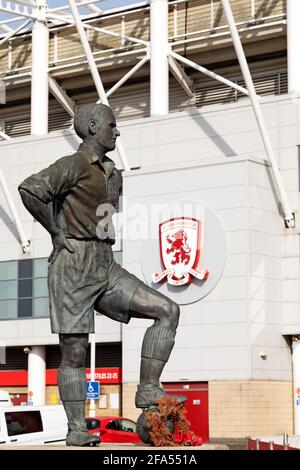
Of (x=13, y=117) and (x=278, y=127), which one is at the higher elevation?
(x=13, y=117)

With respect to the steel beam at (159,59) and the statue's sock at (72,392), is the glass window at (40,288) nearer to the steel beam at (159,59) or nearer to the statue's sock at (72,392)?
the steel beam at (159,59)

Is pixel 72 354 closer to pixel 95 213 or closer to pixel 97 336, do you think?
Result: pixel 95 213

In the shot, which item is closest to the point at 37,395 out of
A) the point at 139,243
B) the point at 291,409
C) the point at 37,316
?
the point at 37,316

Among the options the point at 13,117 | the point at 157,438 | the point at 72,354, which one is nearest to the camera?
the point at 157,438

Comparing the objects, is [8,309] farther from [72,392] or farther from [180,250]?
[72,392]

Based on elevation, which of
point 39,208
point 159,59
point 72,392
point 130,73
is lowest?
point 72,392

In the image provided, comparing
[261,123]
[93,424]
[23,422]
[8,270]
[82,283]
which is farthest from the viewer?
[8,270]

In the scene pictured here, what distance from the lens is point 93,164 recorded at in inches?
364

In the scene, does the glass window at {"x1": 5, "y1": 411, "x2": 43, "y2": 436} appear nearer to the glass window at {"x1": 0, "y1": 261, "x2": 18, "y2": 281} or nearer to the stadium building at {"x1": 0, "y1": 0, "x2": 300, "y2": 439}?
the stadium building at {"x1": 0, "y1": 0, "x2": 300, "y2": 439}

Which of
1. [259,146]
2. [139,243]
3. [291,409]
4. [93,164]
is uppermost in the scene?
[259,146]

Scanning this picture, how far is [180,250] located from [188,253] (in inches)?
16.7

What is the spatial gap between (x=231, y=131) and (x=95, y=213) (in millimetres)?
30762

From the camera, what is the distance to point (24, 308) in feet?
144

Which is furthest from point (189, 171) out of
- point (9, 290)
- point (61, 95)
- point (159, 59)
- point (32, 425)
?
point (32, 425)
